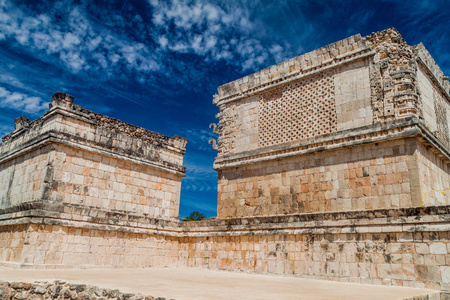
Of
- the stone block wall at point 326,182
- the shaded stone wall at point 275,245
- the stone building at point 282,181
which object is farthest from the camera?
the stone block wall at point 326,182

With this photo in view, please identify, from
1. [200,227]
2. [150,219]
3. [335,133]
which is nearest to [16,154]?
[150,219]

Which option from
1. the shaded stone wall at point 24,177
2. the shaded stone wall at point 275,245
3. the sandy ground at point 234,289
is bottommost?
the sandy ground at point 234,289

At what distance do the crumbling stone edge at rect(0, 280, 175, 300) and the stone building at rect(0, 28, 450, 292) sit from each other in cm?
266

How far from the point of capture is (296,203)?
31.5 feet

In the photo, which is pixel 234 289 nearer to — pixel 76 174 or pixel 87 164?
pixel 76 174

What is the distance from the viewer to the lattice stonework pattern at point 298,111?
32.2ft

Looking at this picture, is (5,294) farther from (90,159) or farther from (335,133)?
(335,133)

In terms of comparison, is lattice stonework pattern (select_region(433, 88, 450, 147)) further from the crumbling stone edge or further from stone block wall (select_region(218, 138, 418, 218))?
the crumbling stone edge

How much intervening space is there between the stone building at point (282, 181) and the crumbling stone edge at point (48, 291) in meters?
2.66

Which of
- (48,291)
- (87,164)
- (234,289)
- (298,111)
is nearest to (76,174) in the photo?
(87,164)

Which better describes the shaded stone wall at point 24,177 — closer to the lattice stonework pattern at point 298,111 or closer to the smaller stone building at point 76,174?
the smaller stone building at point 76,174

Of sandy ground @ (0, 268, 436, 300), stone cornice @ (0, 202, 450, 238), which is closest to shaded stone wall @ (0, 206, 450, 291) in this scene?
stone cornice @ (0, 202, 450, 238)

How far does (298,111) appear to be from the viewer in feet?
34.1

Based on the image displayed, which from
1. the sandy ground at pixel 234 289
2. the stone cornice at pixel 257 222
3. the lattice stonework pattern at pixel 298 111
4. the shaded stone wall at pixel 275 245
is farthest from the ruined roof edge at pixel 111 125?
the sandy ground at pixel 234 289
